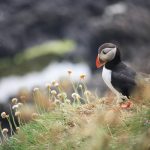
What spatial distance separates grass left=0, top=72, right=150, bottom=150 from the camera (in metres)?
5.98

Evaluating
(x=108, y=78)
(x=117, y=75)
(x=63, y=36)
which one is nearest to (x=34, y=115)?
(x=108, y=78)

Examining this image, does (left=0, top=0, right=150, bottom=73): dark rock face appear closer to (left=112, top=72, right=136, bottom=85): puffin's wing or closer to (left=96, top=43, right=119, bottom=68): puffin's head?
(left=96, top=43, right=119, bottom=68): puffin's head

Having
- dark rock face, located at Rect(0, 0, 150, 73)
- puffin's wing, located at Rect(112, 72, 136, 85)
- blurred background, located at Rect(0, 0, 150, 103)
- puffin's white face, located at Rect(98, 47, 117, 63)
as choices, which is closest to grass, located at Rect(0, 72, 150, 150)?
puffin's wing, located at Rect(112, 72, 136, 85)

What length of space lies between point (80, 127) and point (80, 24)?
14957 mm

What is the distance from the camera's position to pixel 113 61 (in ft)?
24.2

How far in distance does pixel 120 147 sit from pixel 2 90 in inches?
489

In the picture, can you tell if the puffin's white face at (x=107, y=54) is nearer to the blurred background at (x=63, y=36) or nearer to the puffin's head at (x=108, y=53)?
the puffin's head at (x=108, y=53)

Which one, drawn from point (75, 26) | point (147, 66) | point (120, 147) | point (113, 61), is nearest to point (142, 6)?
point (75, 26)

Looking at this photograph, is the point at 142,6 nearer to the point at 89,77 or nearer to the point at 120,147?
the point at 89,77

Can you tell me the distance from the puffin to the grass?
0.56ft

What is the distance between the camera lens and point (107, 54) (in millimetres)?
7367

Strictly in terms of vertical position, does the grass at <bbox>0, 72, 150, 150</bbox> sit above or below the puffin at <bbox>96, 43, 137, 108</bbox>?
below

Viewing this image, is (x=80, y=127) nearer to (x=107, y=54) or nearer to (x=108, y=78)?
(x=108, y=78)

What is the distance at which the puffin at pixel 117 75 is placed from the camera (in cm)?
711
